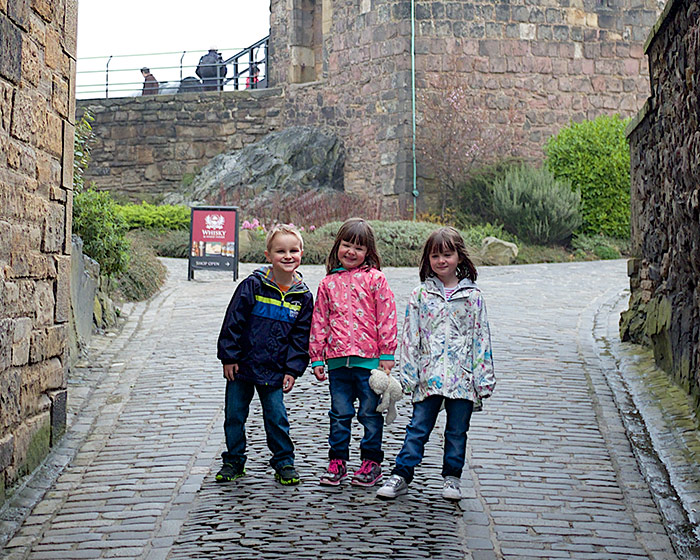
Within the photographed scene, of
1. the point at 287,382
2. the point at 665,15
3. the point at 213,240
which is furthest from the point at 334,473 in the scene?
the point at 213,240

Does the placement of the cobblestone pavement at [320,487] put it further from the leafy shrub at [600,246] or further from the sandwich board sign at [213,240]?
the leafy shrub at [600,246]


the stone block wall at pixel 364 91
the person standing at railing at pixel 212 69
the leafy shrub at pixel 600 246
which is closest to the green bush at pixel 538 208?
the leafy shrub at pixel 600 246

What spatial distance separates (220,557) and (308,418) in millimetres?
2459

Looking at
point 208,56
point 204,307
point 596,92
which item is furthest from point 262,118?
point 204,307

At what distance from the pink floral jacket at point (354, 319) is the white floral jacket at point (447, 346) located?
12cm

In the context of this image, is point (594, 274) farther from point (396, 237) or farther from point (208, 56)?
point (208, 56)

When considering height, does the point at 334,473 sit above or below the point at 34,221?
below

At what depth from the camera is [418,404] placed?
514 centimetres

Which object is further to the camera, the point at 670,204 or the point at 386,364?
the point at 670,204

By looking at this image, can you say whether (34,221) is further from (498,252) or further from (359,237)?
(498,252)

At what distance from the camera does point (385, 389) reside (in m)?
5.07

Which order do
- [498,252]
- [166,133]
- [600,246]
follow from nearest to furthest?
[498,252] → [600,246] → [166,133]

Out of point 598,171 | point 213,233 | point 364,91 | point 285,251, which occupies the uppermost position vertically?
point 364,91

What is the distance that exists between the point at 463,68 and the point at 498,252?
207 inches
